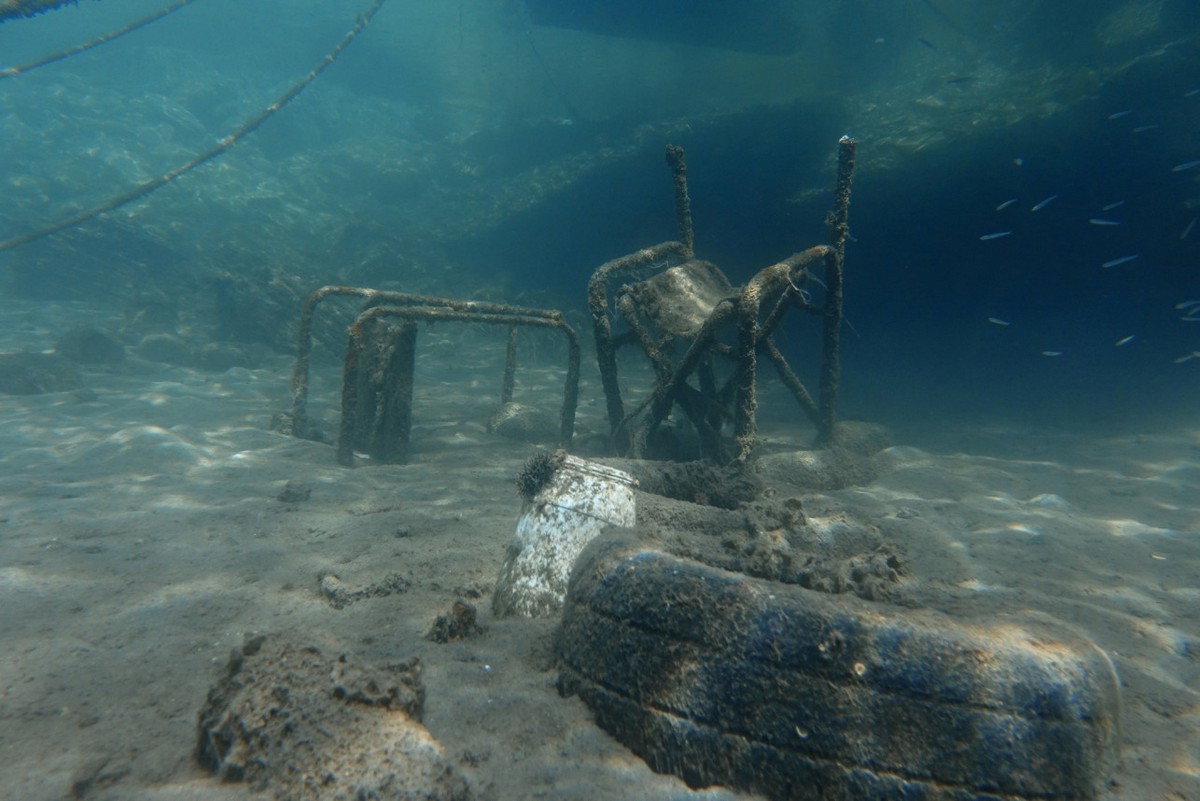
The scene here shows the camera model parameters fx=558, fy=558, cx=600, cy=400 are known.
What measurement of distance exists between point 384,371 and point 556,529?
441 cm

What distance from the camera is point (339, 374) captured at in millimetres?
→ 12180

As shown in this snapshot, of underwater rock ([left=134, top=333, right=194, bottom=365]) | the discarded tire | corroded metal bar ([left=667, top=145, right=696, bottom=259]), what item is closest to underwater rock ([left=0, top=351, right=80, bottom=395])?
underwater rock ([left=134, top=333, right=194, bottom=365])

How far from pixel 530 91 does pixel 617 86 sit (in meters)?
6.34

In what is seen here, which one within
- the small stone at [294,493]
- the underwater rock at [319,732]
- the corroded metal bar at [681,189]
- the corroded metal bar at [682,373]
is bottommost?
the small stone at [294,493]

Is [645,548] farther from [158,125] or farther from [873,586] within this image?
[158,125]

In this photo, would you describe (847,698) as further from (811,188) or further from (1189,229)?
(1189,229)

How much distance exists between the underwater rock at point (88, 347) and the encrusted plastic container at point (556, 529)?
40.4 ft

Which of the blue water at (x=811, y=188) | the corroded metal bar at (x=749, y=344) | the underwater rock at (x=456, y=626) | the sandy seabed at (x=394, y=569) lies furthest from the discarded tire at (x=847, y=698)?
the blue water at (x=811, y=188)

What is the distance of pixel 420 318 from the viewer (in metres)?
6.94

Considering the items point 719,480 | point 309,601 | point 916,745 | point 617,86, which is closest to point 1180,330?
point 719,480

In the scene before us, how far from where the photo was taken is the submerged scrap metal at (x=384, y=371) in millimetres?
6516

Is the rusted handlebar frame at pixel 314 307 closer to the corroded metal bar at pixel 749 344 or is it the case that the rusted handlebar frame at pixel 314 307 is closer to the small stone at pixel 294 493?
the small stone at pixel 294 493

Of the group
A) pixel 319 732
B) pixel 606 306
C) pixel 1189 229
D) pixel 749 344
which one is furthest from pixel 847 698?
pixel 1189 229

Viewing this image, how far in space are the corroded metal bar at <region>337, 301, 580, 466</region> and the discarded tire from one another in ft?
17.2
